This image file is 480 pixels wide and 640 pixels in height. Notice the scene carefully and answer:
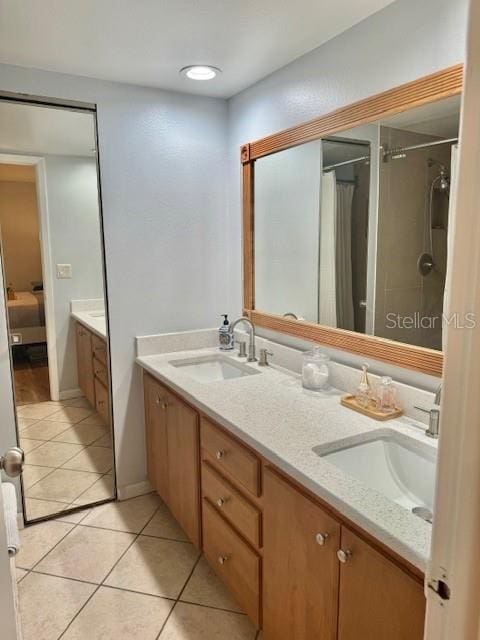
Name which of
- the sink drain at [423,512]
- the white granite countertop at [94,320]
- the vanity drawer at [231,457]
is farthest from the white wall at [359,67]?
the white granite countertop at [94,320]

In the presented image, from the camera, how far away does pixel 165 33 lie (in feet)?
5.93

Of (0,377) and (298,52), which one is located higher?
(298,52)

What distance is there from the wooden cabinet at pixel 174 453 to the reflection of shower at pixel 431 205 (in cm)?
107

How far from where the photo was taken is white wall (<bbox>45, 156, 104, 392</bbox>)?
7.57 feet

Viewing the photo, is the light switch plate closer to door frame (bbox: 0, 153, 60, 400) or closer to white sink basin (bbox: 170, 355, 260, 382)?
door frame (bbox: 0, 153, 60, 400)

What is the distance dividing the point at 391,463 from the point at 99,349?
65.2 inches

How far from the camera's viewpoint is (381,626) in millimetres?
1054

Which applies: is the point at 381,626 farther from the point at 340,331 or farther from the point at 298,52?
the point at 298,52

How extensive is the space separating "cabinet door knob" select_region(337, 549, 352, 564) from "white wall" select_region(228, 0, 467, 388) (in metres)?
0.69

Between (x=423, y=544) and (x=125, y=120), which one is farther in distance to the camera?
(x=125, y=120)

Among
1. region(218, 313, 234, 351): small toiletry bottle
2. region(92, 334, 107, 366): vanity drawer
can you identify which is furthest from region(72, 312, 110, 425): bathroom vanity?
region(218, 313, 234, 351): small toiletry bottle

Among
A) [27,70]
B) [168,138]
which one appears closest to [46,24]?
[27,70]

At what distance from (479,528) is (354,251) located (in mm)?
1400

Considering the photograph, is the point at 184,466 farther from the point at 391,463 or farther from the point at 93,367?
the point at 391,463
